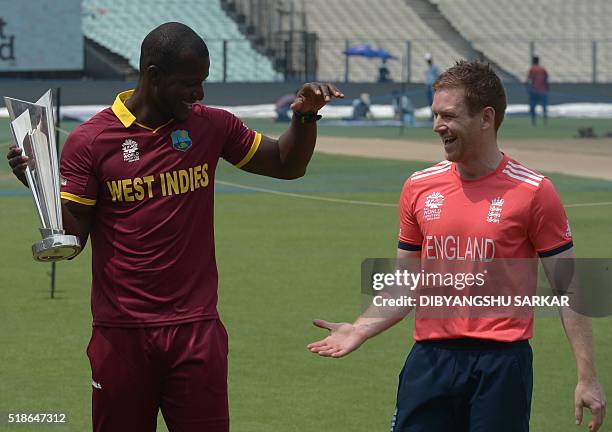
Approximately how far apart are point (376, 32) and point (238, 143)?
5268cm

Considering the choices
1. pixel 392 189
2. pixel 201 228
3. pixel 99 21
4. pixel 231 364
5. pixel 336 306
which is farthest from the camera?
pixel 99 21

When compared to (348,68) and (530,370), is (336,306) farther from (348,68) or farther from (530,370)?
(348,68)

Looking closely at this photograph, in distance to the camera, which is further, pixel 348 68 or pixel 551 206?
pixel 348 68

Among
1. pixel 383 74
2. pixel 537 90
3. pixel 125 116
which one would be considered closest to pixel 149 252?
pixel 125 116

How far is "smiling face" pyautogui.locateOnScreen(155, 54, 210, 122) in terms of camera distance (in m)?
5.27

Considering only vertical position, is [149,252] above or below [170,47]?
below

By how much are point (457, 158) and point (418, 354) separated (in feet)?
2.49

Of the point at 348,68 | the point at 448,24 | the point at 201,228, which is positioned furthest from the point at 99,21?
the point at 201,228

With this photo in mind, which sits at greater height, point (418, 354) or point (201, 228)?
point (201, 228)

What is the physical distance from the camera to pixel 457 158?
5.19 metres

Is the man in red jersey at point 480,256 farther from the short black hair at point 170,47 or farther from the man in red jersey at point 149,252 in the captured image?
the short black hair at point 170,47

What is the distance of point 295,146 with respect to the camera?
5695 mm

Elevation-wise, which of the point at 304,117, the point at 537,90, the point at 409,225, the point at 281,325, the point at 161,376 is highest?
the point at 304,117

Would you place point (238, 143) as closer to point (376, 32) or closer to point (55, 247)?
point (55, 247)
